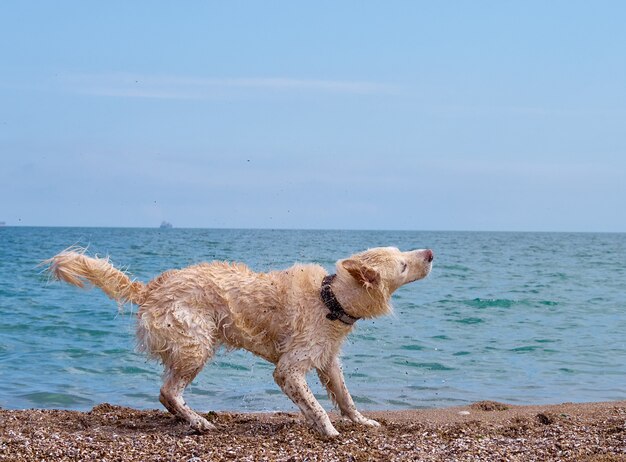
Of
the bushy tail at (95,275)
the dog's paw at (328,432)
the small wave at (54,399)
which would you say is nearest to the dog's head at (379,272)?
the dog's paw at (328,432)

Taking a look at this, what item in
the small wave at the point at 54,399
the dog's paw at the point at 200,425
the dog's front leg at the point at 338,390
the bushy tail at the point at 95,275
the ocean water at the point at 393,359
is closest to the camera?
the dog's paw at the point at 200,425

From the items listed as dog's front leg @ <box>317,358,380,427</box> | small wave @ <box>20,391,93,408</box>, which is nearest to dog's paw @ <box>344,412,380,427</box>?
dog's front leg @ <box>317,358,380,427</box>

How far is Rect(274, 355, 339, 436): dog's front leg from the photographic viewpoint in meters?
7.17

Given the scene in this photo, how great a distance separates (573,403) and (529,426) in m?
3.05

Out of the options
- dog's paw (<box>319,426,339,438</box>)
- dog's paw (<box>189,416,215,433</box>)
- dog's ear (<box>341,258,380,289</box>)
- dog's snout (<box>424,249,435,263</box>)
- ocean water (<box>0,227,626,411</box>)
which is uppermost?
dog's snout (<box>424,249,435,263</box>)

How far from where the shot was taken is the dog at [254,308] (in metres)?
7.38

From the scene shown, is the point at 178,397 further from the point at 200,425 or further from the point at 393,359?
the point at 393,359

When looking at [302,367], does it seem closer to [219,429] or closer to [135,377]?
[219,429]

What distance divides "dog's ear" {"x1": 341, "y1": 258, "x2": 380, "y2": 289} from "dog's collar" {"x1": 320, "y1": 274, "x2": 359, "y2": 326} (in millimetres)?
297

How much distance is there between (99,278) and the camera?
7684mm

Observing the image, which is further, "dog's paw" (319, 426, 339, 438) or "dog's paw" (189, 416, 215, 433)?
"dog's paw" (189, 416, 215, 433)

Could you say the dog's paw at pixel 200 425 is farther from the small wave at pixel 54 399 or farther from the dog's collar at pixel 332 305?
the small wave at pixel 54 399

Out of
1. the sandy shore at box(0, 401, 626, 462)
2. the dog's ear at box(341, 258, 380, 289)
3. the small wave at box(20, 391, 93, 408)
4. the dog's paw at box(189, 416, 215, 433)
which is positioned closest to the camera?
the sandy shore at box(0, 401, 626, 462)

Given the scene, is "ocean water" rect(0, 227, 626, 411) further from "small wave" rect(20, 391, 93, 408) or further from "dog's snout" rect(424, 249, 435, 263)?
"dog's snout" rect(424, 249, 435, 263)
